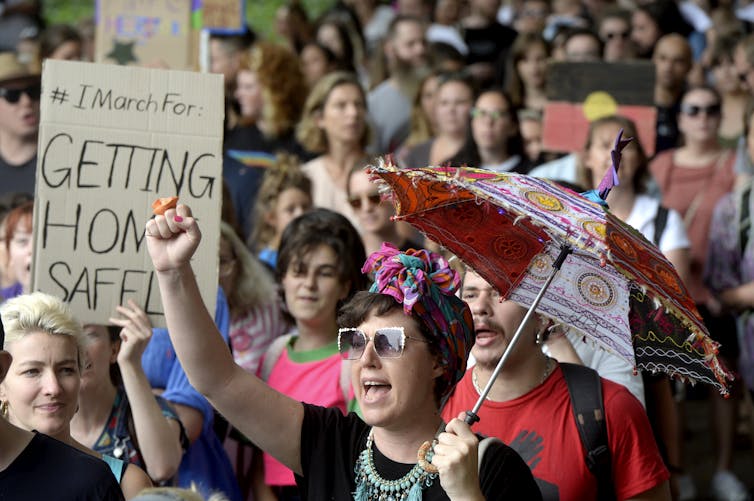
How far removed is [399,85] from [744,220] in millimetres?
3749

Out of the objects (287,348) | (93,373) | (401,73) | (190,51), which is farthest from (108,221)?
(401,73)

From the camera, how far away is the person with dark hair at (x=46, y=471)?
299 cm

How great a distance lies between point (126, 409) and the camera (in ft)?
14.9

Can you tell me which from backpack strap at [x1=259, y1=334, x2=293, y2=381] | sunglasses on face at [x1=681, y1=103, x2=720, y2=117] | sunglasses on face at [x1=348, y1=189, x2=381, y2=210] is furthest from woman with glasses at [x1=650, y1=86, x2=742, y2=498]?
backpack strap at [x1=259, y1=334, x2=293, y2=381]

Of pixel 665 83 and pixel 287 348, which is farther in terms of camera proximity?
pixel 665 83

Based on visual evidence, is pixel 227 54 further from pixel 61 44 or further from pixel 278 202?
pixel 278 202

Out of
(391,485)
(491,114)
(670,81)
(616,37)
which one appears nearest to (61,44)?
(491,114)

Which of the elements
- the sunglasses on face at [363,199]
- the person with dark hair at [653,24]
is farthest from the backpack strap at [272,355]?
the person with dark hair at [653,24]

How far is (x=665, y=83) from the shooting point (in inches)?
390

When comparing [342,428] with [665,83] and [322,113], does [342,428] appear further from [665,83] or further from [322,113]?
[665,83]

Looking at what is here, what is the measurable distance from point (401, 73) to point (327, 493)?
7.14m

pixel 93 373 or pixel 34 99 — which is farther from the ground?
pixel 34 99

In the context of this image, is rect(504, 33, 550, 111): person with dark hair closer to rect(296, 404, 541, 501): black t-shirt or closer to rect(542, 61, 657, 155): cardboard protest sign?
rect(542, 61, 657, 155): cardboard protest sign

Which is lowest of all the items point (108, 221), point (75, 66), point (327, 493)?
point (327, 493)
